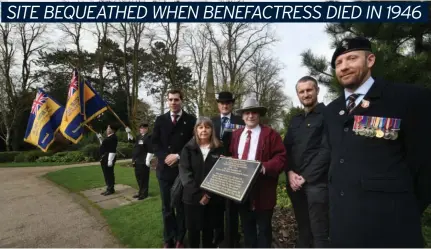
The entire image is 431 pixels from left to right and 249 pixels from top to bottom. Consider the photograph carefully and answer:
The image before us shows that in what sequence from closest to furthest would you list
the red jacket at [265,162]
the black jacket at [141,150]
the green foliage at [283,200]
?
the red jacket at [265,162] → the green foliage at [283,200] → the black jacket at [141,150]

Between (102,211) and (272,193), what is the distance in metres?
4.56

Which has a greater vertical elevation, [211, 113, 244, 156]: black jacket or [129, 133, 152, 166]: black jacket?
[211, 113, 244, 156]: black jacket

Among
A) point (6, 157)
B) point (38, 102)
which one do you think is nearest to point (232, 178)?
point (38, 102)

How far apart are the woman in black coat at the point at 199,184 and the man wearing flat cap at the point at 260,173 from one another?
12.2 inches

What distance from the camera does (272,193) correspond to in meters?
2.90

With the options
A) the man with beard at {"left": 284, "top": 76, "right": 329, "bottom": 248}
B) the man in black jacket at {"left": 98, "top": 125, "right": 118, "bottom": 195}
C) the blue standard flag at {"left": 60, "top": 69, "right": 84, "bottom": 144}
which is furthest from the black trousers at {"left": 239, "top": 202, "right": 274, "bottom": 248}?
the blue standard flag at {"left": 60, "top": 69, "right": 84, "bottom": 144}

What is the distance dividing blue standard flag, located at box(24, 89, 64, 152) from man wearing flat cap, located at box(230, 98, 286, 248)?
8.72 m

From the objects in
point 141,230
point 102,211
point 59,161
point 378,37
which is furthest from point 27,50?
point 378,37

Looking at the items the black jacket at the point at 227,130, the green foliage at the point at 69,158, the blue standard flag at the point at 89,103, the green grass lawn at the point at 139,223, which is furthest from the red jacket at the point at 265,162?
the green foliage at the point at 69,158

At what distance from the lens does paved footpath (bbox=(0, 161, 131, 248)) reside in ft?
13.8

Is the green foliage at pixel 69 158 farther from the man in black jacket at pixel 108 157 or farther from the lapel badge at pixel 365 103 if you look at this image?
the lapel badge at pixel 365 103

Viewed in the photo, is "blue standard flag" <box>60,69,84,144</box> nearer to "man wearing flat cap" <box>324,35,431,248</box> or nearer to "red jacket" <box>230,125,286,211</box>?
"red jacket" <box>230,125,286,211</box>

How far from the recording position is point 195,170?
297 cm

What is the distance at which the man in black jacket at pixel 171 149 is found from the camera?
11.7ft
